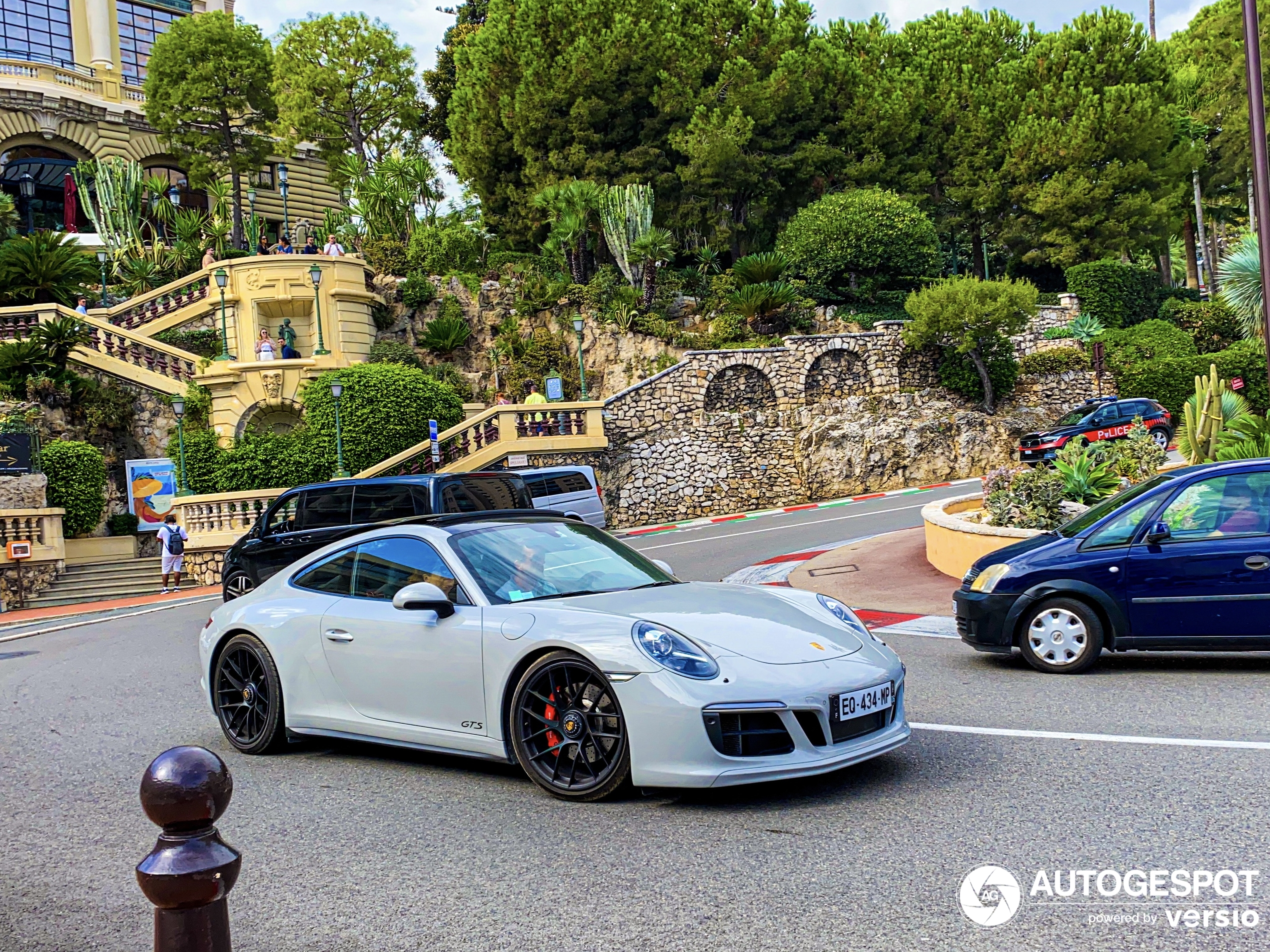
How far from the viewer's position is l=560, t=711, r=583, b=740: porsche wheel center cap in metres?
5.44

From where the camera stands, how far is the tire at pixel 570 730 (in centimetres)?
534

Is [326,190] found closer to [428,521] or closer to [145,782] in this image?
[428,521]

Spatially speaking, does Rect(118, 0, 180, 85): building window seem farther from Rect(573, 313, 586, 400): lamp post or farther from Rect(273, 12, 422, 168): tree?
Rect(573, 313, 586, 400): lamp post

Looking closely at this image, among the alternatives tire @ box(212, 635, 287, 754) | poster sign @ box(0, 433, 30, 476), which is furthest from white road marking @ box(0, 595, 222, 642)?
tire @ box(212, 635, 287, 754)

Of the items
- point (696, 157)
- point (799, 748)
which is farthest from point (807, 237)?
point (799, 748)

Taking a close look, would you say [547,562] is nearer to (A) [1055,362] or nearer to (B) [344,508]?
(B) [344,508]

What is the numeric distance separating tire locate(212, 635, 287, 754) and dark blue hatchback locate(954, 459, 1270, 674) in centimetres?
523

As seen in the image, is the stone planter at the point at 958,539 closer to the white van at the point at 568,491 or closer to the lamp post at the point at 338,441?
the white van at the point at 568,491

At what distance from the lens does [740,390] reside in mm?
34750

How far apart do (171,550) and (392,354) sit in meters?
14.7

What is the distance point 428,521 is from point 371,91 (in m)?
49.0

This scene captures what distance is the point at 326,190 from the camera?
59.2m

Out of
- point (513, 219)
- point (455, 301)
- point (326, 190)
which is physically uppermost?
point (326, 190)

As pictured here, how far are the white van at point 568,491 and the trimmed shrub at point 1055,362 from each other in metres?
22.4
